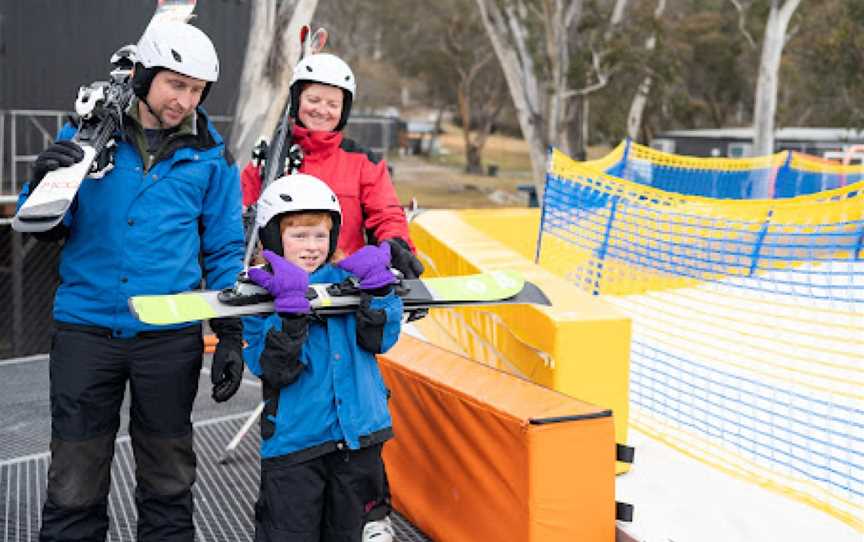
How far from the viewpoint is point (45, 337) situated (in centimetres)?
1088

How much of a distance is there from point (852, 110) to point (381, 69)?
96.7 feet

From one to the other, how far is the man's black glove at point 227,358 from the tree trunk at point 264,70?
8882mm

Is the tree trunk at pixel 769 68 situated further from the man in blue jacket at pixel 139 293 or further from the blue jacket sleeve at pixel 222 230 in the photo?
the man in blue jacket at pixel 139 293

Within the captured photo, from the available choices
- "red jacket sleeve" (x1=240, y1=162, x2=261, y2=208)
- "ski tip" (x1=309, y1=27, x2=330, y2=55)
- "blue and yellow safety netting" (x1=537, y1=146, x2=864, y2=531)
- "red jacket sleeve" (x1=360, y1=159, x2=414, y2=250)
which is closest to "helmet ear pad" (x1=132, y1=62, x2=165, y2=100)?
"red jacket sleeve" (x1=240, y1=162, x2=261, y2=208)

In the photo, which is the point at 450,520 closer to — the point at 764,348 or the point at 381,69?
the point at 764,348

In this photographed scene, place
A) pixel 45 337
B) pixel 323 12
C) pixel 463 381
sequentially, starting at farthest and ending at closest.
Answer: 1. pixel 323 12
2. pixel 45 337
3. pixel 463 381

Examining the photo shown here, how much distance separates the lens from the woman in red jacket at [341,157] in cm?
389

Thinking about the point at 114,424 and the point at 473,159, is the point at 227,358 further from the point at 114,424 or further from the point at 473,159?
the point at 473,159

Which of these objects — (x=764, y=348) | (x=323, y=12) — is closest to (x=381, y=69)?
(x=323, y=12)

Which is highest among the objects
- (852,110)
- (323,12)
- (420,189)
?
(323,12)

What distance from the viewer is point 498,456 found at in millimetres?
3641

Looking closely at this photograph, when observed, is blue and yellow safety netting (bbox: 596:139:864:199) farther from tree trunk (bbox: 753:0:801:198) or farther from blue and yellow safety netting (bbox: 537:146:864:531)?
tree trunk (bbox: 753:0:801:198)

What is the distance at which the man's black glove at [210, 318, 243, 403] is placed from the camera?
3.35 m

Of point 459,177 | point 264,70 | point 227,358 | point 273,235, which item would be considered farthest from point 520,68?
point 459,177
